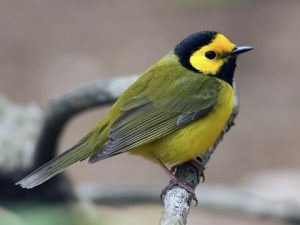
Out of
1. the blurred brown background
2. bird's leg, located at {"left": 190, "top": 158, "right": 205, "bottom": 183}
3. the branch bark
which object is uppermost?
the blurred brown background

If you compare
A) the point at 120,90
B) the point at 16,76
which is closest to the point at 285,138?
the point at 16,76

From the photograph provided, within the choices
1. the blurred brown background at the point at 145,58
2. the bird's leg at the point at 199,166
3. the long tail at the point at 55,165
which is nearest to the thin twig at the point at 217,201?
the long tail at the point at 55,165

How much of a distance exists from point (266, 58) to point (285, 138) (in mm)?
1193

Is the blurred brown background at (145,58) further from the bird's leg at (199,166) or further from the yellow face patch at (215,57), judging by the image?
the bird's leg at (199,166)

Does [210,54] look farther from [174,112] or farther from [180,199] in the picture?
[180,199]

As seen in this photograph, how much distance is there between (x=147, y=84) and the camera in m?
3.57

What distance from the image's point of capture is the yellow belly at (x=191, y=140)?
3357 millimetres

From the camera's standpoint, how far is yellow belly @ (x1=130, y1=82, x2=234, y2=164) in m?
3.36

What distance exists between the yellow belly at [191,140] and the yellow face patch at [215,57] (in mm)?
173

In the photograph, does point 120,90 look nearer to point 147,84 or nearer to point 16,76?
point 147,84

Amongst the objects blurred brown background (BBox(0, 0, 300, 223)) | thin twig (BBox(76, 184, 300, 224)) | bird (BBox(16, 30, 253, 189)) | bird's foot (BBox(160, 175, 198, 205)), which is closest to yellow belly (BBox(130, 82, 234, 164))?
bird (BBox(16, 30, 253, 189))

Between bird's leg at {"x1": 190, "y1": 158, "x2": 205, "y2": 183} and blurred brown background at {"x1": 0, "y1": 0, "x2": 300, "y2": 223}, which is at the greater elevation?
blurred brown background at {"x1": 0, "y1": 0, "x2": 300, "y2": 223}

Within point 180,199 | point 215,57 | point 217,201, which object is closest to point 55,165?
point 180,199

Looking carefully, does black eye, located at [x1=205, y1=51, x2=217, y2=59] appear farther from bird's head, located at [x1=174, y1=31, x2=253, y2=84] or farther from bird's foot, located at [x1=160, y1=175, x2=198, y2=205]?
bird's foot, located at [x1=160, y1=175, x2=198, y2=205]
